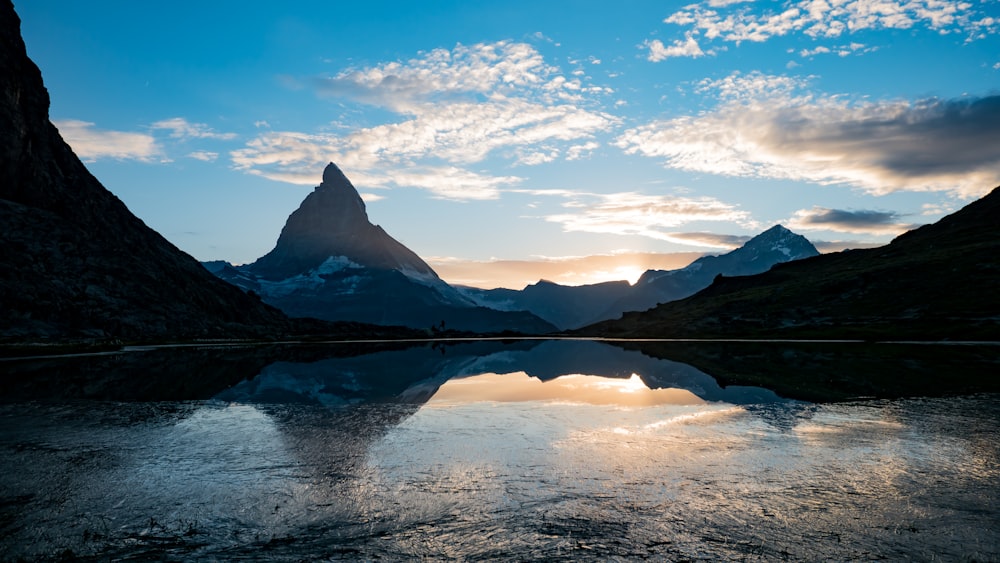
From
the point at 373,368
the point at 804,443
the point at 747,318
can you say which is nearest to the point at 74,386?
the point at 373,368

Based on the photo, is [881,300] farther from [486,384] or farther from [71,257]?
[71,257]

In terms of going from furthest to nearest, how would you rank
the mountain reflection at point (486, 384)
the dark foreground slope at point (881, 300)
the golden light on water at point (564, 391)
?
the dark foreground slope at point (881, 300) < the mountain reflection at point (486, 384) < the golden light on water at point (564, 391)

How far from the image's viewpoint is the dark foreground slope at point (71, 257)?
3561 inches

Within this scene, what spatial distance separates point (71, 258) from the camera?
4227 inches

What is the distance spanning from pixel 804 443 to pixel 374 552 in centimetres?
1412

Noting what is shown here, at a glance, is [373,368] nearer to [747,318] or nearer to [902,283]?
[747,318]

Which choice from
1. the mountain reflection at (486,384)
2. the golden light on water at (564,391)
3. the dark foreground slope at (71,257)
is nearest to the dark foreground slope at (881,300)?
the mountain reflection at (486,384)

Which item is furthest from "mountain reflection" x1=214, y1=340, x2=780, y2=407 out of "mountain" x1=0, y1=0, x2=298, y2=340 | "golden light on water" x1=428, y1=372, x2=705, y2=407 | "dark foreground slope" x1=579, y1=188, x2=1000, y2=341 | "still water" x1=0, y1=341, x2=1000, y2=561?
"mountain" x1=0, y1=0, x2=298, y2=340

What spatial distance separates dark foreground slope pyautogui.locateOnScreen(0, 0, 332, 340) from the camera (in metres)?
90.4

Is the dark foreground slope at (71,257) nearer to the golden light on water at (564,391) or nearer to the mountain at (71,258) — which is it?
the mountain at (71,258)

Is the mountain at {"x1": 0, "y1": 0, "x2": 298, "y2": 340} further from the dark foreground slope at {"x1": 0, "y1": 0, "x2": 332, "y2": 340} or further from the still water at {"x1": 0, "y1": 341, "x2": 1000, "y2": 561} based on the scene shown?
the still water at {"x1": 0, "y1": 341, "x2": 1000, "y2": 561}

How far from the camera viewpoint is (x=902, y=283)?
127 metres

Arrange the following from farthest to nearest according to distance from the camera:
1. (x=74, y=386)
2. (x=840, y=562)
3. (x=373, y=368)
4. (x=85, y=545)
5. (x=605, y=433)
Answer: (x=373, y=368) < (x=74, y=386) < (x=605, y=433) < (x=85, y=545) < (x=840, y=562)

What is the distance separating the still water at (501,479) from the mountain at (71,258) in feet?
255
